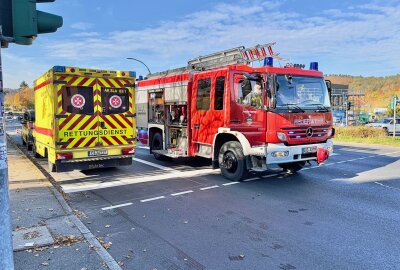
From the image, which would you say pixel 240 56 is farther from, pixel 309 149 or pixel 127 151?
pixel 127 151

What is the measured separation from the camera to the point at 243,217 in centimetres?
609

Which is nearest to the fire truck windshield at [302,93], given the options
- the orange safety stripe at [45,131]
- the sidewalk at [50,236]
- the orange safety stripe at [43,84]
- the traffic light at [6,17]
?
the sidewalk at [50,236]

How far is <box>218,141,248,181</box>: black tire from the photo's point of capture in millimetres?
8711

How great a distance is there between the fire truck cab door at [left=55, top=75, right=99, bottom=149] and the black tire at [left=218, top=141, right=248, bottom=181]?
351 centimetres

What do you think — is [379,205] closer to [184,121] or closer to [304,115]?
[304,115]

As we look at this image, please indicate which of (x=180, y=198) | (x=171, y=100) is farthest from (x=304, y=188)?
(x=171, y=100)

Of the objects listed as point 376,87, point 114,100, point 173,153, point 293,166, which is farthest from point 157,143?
point 376,87

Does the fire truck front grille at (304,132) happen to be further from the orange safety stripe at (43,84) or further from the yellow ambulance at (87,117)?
the orange safety stripe at (43,84)

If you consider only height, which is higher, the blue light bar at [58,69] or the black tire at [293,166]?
the blue light bar at [58,69]

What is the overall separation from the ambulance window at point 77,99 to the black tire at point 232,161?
3.79m

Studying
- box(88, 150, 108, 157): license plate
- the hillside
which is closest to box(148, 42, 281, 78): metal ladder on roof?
box(88, 150, 108, 157): license plate

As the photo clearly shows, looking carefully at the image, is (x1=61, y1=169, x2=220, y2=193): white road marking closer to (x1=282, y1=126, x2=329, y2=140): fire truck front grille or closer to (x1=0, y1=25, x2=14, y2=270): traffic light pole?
(x1=282, y1=126, x2=329, y2=140): fire truck front grille

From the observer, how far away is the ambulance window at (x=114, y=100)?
9578 millimetres

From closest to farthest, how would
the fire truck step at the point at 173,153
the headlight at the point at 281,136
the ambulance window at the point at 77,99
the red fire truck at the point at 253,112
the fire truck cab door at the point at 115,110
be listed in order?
the headlight at the point at 281,136 < the red fire truck at the point at 253,112 < the ambulance window at the point at 77,99 < the fire truck cab door at the point at 115,110 < the fire truck step at the point at 173,153
